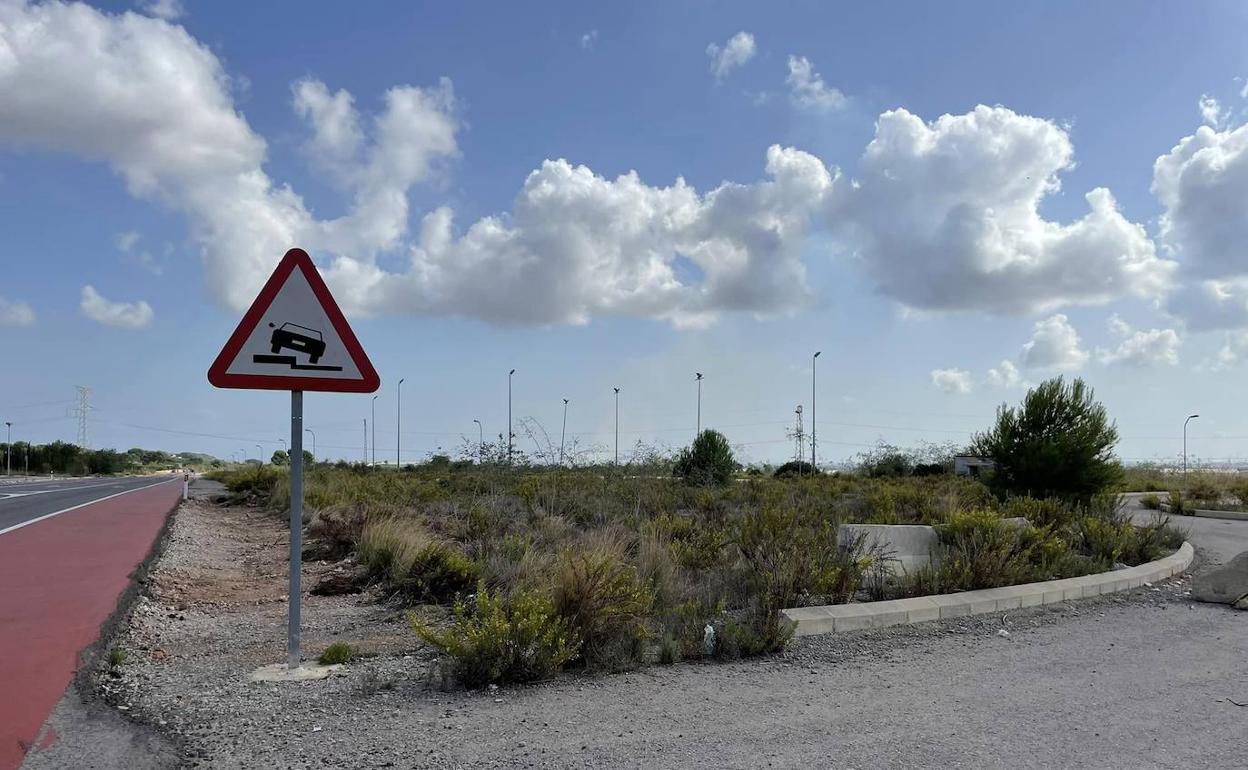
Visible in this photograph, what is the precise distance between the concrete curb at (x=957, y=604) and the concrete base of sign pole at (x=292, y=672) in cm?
339

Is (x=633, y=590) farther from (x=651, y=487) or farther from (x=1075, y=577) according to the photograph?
(x=651, y=487)

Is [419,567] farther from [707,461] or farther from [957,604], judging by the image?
[707,461]

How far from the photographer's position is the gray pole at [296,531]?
5621mm

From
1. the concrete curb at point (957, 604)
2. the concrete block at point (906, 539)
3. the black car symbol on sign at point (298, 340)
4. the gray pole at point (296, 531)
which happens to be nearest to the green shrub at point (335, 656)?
the gray pole at point (296, 531)

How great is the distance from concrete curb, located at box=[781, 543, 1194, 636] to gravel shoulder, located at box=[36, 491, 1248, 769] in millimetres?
128

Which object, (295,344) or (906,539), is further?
(906,539)

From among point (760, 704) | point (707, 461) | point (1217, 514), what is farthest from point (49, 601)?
point (1217, 514)

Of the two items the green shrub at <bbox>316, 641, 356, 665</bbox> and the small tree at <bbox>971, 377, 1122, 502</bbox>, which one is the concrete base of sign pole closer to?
the green shrub at <bbox>316, 641, 356, 665</bbox>

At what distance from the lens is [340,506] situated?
17266 millimetres

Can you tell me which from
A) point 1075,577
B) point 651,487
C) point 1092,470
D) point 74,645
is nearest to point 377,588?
point 74,645

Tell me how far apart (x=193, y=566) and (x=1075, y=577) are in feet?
36.1

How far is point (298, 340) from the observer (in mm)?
5676

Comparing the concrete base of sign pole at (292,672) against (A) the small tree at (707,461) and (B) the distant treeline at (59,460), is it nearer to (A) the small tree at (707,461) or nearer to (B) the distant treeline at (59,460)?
(A) the small tree at (707,461)

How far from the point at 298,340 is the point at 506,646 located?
7.91 ft
